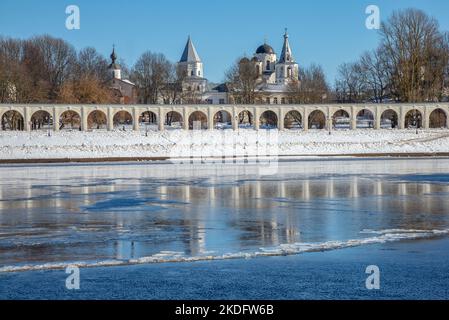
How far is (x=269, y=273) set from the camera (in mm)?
13000

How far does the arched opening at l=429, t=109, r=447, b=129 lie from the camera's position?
85125mm

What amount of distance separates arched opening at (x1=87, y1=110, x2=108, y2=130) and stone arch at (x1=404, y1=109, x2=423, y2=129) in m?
36.2

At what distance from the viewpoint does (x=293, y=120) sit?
10281cm

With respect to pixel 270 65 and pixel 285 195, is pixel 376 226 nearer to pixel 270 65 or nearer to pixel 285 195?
pixel 285 195

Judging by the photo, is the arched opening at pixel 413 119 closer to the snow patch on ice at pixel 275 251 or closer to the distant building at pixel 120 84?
the distant building at pixel 120 84

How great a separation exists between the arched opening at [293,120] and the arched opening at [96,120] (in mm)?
22624

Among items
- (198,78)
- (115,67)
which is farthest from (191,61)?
(115,67)

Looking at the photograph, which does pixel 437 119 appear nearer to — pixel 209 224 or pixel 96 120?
pixel 96 120

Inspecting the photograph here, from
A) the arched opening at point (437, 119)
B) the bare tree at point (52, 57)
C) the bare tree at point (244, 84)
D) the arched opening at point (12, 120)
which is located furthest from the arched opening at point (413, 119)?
the bare tree at point (52, 57)

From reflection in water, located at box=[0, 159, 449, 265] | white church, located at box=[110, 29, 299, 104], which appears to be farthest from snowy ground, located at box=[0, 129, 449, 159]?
white church, located at box=[110, 29, 299, 104]

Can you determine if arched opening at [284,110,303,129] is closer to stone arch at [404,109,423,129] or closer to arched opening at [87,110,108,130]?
stone arch at [404,109,423,129]

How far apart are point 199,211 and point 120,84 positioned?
120648 millimetres

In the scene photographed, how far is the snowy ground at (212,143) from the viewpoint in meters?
61.0
